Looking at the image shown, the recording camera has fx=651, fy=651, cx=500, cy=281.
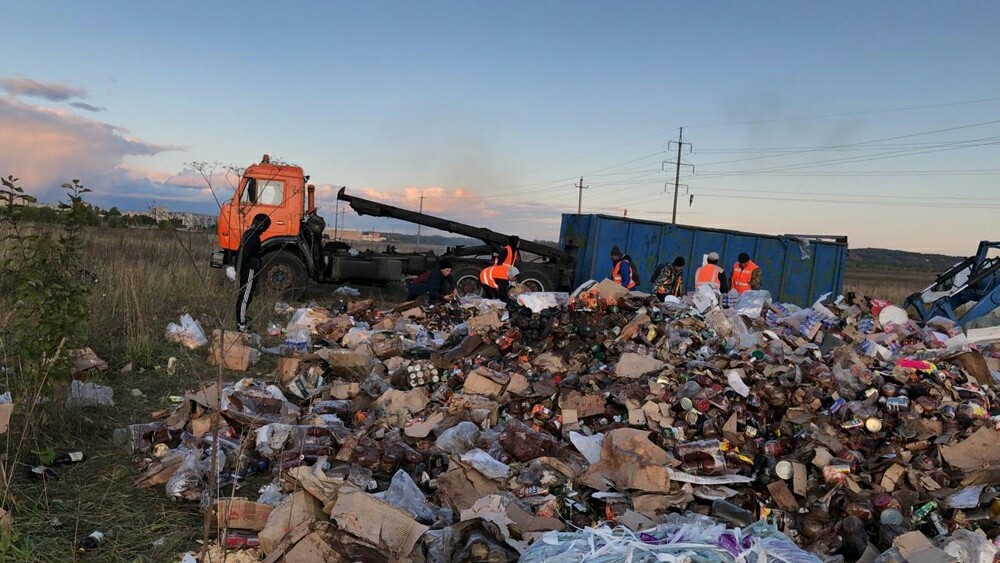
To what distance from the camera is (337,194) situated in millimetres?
11711

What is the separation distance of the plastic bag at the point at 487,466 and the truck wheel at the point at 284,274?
25.0 feet

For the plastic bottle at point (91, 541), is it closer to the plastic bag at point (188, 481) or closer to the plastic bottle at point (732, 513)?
the plastic bag at point (188, 481)

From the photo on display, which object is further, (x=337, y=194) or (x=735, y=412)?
(x=337, y=194)

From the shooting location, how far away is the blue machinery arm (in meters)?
8.12

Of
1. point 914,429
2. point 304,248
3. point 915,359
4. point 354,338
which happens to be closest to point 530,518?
point 914,429

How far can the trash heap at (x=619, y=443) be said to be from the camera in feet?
9.82

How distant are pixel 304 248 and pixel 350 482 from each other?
812 cm

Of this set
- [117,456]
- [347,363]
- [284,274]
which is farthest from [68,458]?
[284,274]

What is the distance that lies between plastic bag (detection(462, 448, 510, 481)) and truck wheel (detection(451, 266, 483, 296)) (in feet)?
25.3

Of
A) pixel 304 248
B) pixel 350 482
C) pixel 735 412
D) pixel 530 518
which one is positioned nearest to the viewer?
pixel 530 518

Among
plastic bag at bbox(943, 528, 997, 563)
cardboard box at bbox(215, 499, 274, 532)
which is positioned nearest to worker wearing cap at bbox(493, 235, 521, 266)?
cardboard box at bbox(215, 499, 274, 532)

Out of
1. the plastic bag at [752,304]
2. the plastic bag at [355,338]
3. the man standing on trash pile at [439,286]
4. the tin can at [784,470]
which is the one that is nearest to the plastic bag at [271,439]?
the plastic bag at [355,338]

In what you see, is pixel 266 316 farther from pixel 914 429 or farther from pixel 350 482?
pixel 914 429

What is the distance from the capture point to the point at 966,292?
8.94 metres
